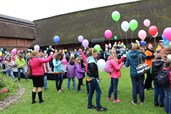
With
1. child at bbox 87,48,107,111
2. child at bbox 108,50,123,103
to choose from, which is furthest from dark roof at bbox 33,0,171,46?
child at bbox 87,48,107,111

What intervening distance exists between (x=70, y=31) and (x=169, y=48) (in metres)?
23.4

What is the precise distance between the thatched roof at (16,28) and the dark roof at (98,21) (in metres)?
1.41

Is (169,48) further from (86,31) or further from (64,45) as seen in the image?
(64,45)

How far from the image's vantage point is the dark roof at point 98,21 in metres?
22.5

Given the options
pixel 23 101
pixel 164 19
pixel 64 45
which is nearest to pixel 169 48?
pixel 23 101

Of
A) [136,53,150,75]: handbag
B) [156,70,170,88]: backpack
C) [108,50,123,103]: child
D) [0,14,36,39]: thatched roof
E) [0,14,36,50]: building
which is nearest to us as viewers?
[156,70,170,88]: backpack

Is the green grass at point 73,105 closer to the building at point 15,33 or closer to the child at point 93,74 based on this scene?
the child at point 93,74

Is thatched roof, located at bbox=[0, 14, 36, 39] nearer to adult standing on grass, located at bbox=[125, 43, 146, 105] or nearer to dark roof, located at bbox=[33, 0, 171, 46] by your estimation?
dark roof, located at bbox=[33, 0, 171, 46]

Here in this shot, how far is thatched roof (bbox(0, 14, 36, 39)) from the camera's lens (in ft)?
94.1

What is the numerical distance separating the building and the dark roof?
5.02 feet

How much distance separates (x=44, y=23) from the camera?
34719 mm

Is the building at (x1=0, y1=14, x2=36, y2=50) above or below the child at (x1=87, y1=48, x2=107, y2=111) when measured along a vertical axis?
above

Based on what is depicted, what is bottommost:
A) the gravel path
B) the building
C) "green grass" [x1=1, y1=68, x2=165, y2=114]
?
the gravel path

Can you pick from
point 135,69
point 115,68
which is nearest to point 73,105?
point 115,68
